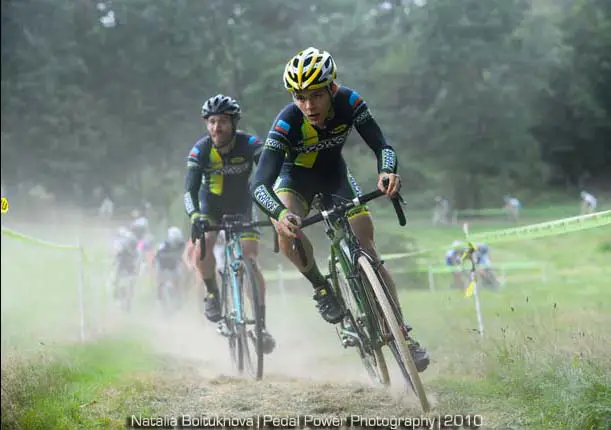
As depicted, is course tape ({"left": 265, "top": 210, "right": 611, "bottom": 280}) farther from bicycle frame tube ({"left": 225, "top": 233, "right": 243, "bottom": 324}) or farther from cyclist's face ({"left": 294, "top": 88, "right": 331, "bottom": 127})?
bicycle frame tube ({"left": 225, "top": 233, "right": 243, "bottom": 324})

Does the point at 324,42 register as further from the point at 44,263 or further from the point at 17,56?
the point at 17,56

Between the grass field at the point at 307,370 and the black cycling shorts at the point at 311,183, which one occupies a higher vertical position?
the black cycling shorts at the point at 311,183

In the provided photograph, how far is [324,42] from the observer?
1391 cm

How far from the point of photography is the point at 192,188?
7312mm

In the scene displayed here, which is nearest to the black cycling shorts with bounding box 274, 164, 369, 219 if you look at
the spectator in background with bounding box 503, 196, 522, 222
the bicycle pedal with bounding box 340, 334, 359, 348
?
the bicycle pedal with bounding box 340, 334, 359, 348

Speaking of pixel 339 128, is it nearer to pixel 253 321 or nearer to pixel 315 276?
pixel 315 276

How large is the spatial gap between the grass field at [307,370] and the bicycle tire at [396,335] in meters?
0.15

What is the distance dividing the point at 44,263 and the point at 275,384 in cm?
679

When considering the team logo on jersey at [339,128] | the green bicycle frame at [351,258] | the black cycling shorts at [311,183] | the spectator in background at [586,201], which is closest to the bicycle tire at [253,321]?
the black cycling shorts at [311,183]

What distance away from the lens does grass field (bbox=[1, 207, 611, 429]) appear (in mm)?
4555

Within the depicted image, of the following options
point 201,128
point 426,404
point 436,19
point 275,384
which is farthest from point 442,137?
point 426,404

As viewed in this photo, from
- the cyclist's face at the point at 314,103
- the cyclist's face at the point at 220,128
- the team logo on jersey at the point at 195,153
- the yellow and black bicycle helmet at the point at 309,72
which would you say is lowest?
the cyclist's face at the point at 314,103

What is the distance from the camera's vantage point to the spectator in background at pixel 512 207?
1950 centimetres

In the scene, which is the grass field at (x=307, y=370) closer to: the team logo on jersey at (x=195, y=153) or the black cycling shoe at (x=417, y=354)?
the black cycling shoe at (x=417, y=354)
